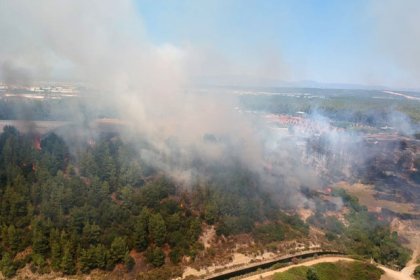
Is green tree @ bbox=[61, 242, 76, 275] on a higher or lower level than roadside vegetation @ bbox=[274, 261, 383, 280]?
higher

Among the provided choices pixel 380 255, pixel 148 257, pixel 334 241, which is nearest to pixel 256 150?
pixel 334 241

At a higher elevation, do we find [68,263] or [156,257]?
[68,263]

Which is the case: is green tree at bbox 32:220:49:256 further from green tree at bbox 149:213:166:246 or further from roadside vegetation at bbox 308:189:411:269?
roadside vegetation at bbox 308:189:411:269

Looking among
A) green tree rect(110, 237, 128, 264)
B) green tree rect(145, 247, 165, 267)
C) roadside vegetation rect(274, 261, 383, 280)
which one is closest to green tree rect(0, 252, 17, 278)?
green tree rect(110, 237, 128, 264)

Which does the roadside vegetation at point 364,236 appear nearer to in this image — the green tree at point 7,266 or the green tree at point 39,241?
the green tree at point 39,241

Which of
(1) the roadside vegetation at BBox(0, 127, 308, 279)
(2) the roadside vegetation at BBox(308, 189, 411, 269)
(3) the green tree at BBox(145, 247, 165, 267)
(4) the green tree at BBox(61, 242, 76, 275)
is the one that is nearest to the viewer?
(4) the green tree at BBox(61, 242, 76, 275)

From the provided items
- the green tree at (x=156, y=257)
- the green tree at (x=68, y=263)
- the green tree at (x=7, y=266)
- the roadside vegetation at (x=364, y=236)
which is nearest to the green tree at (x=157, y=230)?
the green tree at (x=156, y=257)

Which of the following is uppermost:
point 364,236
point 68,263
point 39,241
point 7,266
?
point 39,241

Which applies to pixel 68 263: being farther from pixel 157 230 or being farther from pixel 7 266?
pixel 157 230

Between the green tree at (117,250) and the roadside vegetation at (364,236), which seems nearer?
the green tree at (117,250)

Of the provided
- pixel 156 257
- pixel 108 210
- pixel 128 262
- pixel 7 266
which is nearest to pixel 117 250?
pixel 128 262

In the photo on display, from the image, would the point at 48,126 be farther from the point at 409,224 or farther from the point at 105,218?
the point at 409,224
